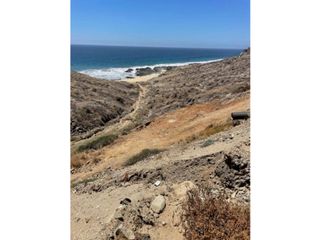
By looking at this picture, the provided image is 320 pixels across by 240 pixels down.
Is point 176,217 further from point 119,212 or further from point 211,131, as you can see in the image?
point 211,131

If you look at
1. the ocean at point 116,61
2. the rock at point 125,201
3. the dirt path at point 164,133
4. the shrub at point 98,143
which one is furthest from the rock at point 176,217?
the ocean at point 116,61

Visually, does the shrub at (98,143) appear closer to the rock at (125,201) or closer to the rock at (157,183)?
the rock at (157,183)

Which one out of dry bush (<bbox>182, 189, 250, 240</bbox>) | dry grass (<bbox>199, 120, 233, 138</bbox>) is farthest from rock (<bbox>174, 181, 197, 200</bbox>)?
dry grass (<bbox>199, 120, 233, 138</bbox>)

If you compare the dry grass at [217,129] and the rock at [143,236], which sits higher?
the dry grass at [217,129]

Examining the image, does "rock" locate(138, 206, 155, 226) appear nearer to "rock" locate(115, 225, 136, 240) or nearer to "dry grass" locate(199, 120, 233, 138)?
"rock" locate(115, 225, 136, 240)
